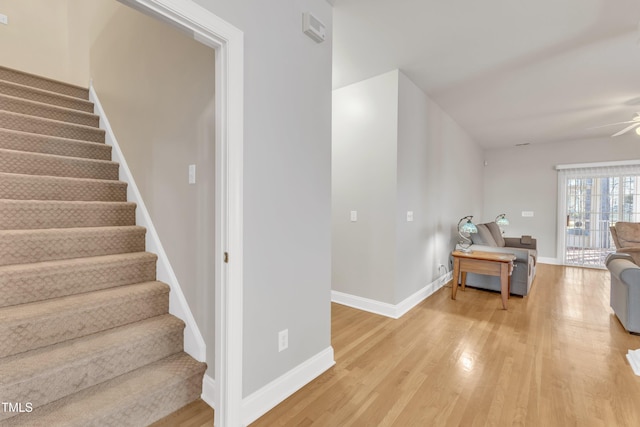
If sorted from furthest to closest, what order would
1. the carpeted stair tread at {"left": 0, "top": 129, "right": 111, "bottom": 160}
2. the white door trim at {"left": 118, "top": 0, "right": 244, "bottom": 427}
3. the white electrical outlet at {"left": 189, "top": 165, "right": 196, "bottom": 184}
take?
1. the carpeted stair tread at {"left": 0, "top": 129, "right": 111, "bottom": 160}
2. the white electrical outlet at {"left": 189, "top": 165, "right": 196, "bottom": 184}
3. the white door trim at {"left": 118, "top": 0, "right": 244, "bottom": 427}

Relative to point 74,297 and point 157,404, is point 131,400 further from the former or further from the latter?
point 74,297

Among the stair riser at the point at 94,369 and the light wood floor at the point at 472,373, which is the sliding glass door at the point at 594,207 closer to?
the light wood floor at the point at 472,373

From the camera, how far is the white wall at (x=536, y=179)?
5.79 meters

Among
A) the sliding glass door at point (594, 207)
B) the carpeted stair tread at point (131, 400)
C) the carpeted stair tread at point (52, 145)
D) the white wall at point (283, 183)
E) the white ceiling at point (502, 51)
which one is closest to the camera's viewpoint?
the carpeted stair tread at point (131, 400)

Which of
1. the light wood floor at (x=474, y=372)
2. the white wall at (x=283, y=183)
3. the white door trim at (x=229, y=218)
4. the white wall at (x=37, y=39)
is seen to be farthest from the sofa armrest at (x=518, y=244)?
the white wall at (x=37, y=39)

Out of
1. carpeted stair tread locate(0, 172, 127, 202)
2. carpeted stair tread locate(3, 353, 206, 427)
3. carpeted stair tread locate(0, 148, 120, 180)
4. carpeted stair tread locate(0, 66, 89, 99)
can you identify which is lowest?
carpeted stair tread locate(3, 353, 206, 427)

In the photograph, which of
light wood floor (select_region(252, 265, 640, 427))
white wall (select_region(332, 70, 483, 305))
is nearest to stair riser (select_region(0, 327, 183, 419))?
light wood floor (select_region(252, 265, 640, 427))

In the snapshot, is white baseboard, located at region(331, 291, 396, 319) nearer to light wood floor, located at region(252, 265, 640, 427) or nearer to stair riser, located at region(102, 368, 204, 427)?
light wood floor, located at region(252, 265, 640, 427)

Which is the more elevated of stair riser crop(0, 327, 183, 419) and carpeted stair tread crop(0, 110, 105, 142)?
carpeted stair tread crop(0, 110, 105, 142)

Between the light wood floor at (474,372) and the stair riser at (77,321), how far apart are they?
1.07m

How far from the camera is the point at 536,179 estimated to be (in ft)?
21.0

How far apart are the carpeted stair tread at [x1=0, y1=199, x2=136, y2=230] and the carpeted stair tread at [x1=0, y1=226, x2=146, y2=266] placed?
0.14 meters

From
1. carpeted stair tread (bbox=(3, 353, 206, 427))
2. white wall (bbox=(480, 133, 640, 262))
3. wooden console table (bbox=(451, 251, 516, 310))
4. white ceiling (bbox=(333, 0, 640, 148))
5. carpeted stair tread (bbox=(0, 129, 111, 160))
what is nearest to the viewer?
carpeted stair tread (bbox=(3, 353, 206, 427))

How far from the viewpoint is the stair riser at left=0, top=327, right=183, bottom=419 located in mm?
1350
